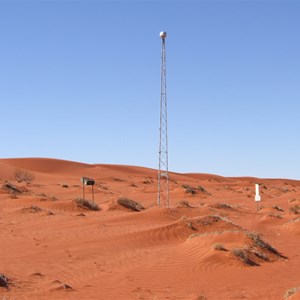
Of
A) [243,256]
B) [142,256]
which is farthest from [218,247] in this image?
[142,256]

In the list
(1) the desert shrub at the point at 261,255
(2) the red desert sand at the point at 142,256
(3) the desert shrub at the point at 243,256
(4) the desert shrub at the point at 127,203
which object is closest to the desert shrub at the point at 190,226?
(2) the red desert sand at the point at 142,256

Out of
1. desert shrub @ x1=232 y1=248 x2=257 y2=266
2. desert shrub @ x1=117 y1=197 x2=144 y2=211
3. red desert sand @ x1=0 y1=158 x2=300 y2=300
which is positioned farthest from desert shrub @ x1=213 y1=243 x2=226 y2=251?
desert shrub @ x1=117 y1=197 x2=144 y2=211

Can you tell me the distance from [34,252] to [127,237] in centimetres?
382

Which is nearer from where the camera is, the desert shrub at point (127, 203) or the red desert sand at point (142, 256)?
the red desert sand at point (142, 256)

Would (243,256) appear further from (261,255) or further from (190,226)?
(190,226)

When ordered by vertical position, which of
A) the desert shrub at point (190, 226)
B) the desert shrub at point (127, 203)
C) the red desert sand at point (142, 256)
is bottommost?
the red desert sand at point (142, 256)

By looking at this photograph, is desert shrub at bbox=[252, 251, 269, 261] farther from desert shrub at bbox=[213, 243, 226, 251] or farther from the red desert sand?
desert shrub at bbox=[213, 243, 226, 251]

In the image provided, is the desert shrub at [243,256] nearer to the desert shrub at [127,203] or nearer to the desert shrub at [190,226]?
the desert shrub at [190,226]

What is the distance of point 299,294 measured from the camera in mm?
9266

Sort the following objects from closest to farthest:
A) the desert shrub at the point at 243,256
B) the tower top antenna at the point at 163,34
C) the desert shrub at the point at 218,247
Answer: the desert shrub at the point at 243,256 → the desert shrub at the point at 218,247 → the tower top antenna at the point at 163,34

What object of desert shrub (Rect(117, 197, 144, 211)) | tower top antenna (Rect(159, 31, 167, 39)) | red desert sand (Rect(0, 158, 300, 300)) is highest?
tower top antenna (Rect(159, 31, 167, 39))

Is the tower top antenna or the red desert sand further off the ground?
the tower top antenna

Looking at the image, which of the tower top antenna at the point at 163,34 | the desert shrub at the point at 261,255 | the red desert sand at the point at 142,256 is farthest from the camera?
the tower top antenna at the point at 163,34

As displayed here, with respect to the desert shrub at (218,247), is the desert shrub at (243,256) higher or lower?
lower
